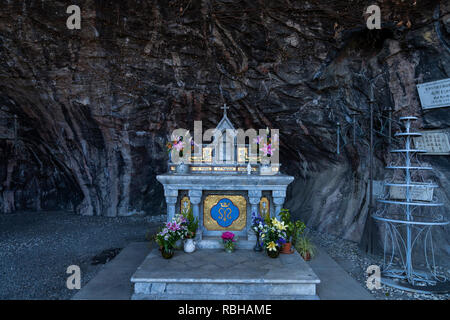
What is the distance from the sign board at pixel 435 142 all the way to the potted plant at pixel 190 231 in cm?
882

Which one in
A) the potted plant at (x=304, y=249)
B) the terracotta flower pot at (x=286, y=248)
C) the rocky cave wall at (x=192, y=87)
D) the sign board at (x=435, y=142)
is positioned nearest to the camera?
the terracotta flower pot at (x=286, y=248)

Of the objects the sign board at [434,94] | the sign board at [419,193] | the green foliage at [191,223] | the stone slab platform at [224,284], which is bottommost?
the stone slab platform at [224,284]

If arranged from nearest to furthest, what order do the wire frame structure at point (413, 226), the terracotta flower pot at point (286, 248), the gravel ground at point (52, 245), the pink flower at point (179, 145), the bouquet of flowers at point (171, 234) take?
1. the wire frame structure at point (413, 226)
2. the gravel ground at point (52, 245)
3. the bouquet of flowers at point (171, 234)
4. the terracotta flower pot at point (286, 248)
5. the pink flower at point (179, 145)

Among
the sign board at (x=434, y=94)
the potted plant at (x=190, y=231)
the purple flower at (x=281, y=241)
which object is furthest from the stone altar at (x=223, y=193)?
the sign board at (x=434, y=94)

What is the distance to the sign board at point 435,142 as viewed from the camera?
358 inches

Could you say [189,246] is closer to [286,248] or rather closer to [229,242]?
[229,242]

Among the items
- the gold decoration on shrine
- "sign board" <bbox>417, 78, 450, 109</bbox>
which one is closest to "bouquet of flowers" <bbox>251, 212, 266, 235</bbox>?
the gold decoration on shrine

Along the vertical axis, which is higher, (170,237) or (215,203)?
(215,203)

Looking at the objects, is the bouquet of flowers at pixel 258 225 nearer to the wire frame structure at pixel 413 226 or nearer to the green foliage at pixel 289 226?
the green foliage at pixel 289 226

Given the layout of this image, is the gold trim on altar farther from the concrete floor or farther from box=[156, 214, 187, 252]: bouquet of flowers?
the concrete floor

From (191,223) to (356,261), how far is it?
5.91 m

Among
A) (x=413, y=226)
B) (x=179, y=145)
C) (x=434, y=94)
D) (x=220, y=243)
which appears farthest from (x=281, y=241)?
(x=434, y=94)

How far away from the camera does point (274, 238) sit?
25.6ft

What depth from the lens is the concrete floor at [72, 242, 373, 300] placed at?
21.1ft
